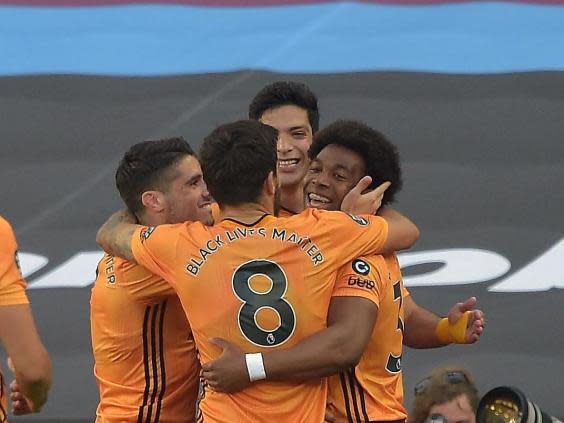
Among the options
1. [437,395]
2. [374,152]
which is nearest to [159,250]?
[374,152]

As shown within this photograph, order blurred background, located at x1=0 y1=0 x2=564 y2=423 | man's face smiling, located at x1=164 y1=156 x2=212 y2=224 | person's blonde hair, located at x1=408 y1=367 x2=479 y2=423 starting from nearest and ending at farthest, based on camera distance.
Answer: man's face smiling, located at x1=164 y1=156 x2=212 y2=224, person's blonde hair, located at x1=408 y1=367 x2=479 y2=423, blurred background, located at x1=0 y1=0 x2=564 y2=423

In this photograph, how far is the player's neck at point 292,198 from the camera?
4488 mm

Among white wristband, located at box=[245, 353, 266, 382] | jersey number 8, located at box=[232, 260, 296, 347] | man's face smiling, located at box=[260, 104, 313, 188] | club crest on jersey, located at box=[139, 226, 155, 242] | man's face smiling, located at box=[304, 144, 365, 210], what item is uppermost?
man's face smiling, located at box=[260, 104, 313, 188]

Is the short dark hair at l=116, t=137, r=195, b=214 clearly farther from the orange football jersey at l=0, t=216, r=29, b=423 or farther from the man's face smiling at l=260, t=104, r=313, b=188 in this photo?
the man's face smiling at l=260, t=104, r=313, b=188

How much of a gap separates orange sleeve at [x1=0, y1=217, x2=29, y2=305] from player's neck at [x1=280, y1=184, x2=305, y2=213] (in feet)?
3.64

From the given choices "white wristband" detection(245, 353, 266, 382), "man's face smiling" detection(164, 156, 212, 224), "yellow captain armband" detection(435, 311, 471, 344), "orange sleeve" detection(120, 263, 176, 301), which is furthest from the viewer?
"yellow captain armband" detection(435, 311, 471, 344)

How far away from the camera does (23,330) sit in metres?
3.71

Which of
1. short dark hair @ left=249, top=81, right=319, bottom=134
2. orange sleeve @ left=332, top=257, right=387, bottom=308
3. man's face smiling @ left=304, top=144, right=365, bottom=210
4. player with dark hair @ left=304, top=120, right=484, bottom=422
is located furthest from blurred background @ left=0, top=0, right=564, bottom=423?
orange sleeve @ left=332, top=257, right=387, bottom=308

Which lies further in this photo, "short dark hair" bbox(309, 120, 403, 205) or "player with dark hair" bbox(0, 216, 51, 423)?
"short dark hair" bbox(309, 120, 403, 205)

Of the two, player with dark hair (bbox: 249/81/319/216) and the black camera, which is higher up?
player with dark hair (bbox: 249/81/319/216)

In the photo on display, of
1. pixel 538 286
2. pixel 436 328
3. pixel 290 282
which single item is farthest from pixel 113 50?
pixel 290 282

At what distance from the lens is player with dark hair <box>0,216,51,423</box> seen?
3.67 m

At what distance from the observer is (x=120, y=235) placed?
370 cm

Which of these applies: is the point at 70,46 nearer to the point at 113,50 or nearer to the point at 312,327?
the point at 113,50
